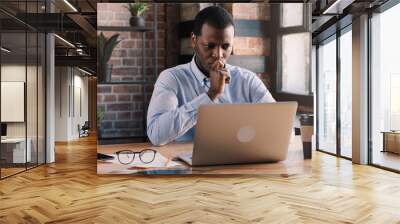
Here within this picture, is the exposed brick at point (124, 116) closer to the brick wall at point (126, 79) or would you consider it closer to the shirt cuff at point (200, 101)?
the brick wall at point (126, 79)

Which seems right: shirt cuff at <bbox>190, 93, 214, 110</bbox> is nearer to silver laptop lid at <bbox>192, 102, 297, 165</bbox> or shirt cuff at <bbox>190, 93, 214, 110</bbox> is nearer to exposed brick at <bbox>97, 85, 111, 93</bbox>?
silver laptop lid at <bbox>192, 102, 297, 165</bbox>

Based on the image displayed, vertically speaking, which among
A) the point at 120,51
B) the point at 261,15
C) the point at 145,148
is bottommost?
the point at 145,148

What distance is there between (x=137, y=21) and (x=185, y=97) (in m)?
1.32

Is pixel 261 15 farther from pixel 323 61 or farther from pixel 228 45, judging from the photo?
pixel 323 61

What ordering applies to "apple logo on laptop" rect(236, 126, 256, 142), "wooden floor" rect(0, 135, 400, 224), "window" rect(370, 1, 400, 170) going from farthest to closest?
"window" rect(370, 1, 400, 170)
"apple logo on laptop" rect(236, 126, 256, 142)
"wooden floor" rect(0, 135, 400, 224)

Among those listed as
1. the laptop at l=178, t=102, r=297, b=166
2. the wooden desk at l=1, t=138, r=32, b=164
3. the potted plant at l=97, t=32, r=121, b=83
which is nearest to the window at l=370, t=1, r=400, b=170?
the laptop at l=178, t=102, r=297, b=166

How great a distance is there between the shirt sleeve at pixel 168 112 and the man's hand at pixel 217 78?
147 millimetres

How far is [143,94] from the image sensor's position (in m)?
5.95

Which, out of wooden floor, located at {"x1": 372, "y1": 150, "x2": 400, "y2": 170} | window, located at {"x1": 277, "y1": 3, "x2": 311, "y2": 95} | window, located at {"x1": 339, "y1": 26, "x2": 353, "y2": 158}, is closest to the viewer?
window, located at {"x1": 277, "y1": 3, "x2": 311, "y2": 95}

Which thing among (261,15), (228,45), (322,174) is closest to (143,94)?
(228,45)

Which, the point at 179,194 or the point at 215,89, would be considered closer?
the point at 179,194

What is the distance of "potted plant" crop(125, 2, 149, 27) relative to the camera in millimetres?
5941

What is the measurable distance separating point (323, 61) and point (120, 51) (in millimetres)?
5819

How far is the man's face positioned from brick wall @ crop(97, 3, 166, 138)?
53 cm
